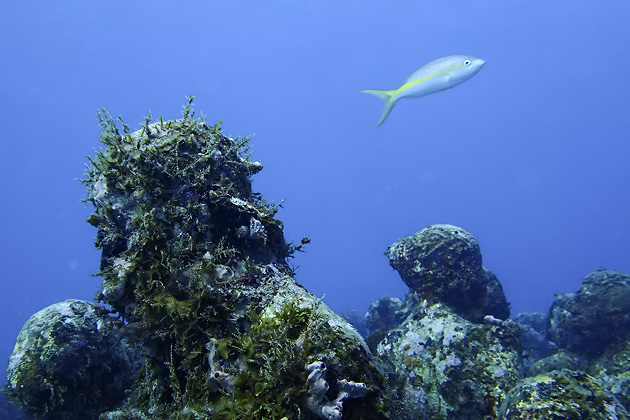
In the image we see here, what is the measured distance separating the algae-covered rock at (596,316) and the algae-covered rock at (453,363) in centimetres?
390

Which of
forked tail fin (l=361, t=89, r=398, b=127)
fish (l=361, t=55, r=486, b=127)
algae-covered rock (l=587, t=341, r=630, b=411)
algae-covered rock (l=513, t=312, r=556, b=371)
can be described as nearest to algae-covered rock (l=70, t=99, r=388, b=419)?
forked tail fin (l=361, t=89, r=398, b=127)

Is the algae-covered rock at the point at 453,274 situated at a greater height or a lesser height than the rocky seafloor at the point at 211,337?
greater

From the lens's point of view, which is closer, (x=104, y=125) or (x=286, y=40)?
(x=104, y=125)

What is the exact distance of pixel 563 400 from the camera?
393 cm

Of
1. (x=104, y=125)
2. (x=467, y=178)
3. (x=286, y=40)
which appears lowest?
(x=104, y=125)

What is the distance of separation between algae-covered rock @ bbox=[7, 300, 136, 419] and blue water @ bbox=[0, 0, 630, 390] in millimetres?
109516

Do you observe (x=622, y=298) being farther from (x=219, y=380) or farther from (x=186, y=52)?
(x=186, y=52)

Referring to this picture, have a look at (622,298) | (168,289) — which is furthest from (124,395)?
(622,298)

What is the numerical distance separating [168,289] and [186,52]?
19367 cm

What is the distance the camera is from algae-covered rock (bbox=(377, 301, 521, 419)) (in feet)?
18.4

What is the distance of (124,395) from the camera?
4.49 metres

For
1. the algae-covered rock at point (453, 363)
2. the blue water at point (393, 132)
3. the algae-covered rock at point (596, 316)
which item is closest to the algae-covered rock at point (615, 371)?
the algae-covered rock at point (596, 316)

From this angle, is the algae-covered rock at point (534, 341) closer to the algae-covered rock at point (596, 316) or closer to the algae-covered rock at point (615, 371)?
the algae-covered rock at point (596, 316)

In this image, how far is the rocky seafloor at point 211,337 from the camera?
8.19 ft
